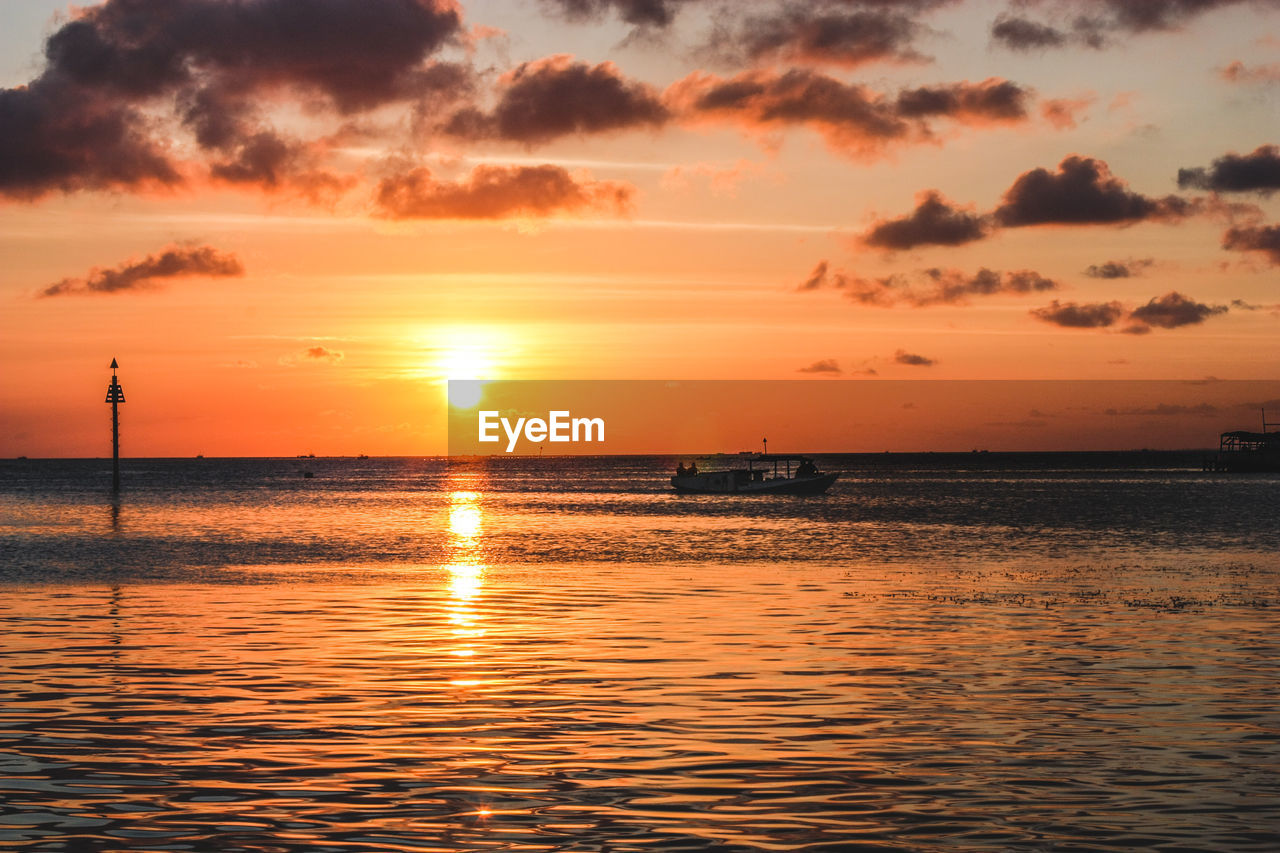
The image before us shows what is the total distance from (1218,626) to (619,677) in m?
16.9

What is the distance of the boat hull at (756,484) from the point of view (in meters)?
152

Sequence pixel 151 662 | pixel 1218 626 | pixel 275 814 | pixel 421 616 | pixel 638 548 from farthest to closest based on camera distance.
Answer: pixel 638 548 → pixel 421 616 → pixel 1218 626 → pixel 151 662 → pixel 275 814

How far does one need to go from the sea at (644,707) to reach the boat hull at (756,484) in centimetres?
9472

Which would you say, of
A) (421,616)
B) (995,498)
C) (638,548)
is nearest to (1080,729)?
(421,616)

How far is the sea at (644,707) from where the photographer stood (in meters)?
15.5

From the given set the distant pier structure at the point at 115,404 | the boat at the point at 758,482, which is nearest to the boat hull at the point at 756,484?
the boat at the point at 758,482

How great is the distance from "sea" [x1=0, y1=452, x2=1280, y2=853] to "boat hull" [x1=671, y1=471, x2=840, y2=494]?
94.7 m

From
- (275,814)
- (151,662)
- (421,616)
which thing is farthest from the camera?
(421,616)

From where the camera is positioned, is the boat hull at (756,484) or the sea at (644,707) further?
the boat hull at (756,484)

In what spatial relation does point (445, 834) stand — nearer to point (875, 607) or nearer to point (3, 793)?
point (3, 793)

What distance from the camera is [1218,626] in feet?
113

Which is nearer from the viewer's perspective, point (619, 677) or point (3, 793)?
point (3, 793)

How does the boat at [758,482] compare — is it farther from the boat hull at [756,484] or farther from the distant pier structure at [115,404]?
the distant pier structure at [115,404]

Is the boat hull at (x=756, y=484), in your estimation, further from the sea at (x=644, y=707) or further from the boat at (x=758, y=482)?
the sea at (x=644, y=707)
